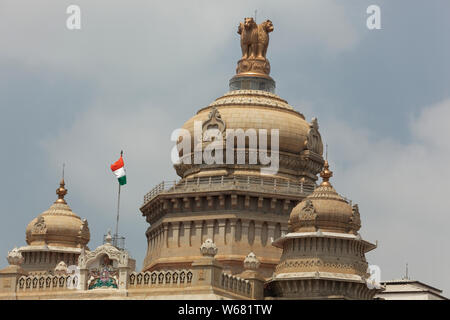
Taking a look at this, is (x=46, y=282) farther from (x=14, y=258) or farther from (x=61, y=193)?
(x=61, y=193)

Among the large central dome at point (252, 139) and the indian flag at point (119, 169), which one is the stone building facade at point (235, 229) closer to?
the large central dome at point (252, 139)

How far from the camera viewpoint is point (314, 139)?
347 feet

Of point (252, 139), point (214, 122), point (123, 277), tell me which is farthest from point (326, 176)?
point (123, 277)

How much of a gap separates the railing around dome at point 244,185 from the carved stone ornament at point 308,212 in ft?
30.0

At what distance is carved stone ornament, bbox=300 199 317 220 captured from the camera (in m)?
90.8

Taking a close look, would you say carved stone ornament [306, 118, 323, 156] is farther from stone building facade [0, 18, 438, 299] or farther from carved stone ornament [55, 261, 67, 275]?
carved stone ornament [55, 261, 67, 275]

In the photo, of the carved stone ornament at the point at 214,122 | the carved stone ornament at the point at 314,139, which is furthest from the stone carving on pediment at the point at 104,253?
the carved stone ornament at the point at 314,139

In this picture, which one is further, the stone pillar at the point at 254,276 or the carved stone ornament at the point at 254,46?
the carved stone ornament at the point at 254,46

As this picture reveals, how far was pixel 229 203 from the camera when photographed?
100 m

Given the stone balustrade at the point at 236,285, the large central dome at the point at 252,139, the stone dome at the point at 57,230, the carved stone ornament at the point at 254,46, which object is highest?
the carved stone ornament at the point at 254,46

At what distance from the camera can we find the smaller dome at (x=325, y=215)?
9088cm

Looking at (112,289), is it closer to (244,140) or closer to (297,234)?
(297,234)
